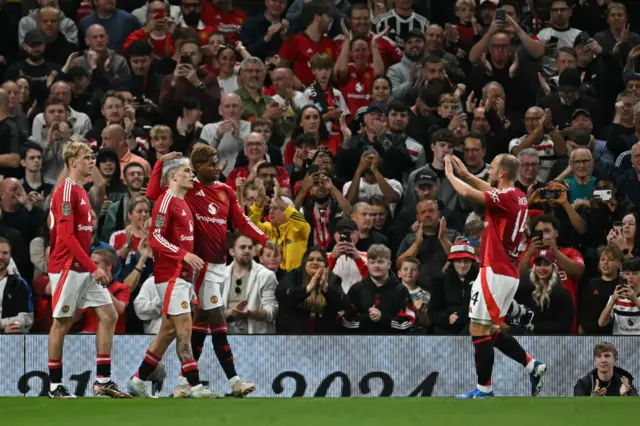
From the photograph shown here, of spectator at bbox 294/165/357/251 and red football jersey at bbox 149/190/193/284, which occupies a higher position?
red football jersey at bbox 149/190/193/284

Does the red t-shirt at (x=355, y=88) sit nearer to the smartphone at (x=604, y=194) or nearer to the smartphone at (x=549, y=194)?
the smartphone at (x=549, y=194)

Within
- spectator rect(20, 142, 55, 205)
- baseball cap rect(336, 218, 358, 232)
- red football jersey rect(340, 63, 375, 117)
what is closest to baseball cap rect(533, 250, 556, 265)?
baseball cap rect(336, 218, 358, 232)

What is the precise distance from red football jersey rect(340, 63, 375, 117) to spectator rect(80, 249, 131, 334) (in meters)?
5.43

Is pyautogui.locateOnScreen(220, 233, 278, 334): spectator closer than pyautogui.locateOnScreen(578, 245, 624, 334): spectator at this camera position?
Yes

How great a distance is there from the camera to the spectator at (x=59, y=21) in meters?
19.1

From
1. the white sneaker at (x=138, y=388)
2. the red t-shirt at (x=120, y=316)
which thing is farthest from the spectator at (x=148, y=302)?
the white sneaker at (x=138, y=388)

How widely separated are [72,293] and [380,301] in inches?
137

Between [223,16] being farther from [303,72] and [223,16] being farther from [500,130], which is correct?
[500,130]

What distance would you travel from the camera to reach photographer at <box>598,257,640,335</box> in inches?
547

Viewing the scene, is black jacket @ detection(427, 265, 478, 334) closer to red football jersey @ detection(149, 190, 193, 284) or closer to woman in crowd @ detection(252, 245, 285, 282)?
woman in crowd @ detection(252, 245, 285, 282)

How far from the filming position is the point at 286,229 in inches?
594

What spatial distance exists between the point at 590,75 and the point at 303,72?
13.1 ft

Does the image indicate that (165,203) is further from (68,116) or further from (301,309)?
(68,116)

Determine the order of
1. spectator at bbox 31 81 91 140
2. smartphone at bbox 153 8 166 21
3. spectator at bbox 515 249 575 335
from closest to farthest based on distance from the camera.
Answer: spectator at bbox 515 249 575 335
spectator at bbox 31 81 91 140
smartphone at bbox 153 8 166 21
